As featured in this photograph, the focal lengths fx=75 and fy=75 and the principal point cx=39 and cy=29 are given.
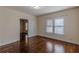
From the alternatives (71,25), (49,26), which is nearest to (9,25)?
(49,26)

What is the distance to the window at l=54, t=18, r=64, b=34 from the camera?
203 inches

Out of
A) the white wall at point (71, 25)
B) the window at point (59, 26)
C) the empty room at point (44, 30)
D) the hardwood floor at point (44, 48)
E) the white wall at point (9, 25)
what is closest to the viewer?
the hardwood floor at point (44, 48)

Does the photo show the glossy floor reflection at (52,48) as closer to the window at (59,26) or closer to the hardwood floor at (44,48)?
the hardwood floor at (44,48)

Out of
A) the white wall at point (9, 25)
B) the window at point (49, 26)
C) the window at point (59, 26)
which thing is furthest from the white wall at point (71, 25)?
the white wall at point (9, 25)

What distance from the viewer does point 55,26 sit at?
19.1 ft

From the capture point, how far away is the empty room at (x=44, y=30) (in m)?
3.45

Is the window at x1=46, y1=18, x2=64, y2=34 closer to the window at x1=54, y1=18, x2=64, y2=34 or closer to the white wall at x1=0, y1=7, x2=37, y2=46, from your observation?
the window at x1=54, y1=18, x2=64, y2=34

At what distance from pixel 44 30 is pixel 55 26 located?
1.31 m

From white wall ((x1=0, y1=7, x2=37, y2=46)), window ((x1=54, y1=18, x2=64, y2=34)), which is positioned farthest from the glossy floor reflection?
window ((x1=54, y1=18, x2=64, y2=34))

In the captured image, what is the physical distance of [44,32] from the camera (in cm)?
684
